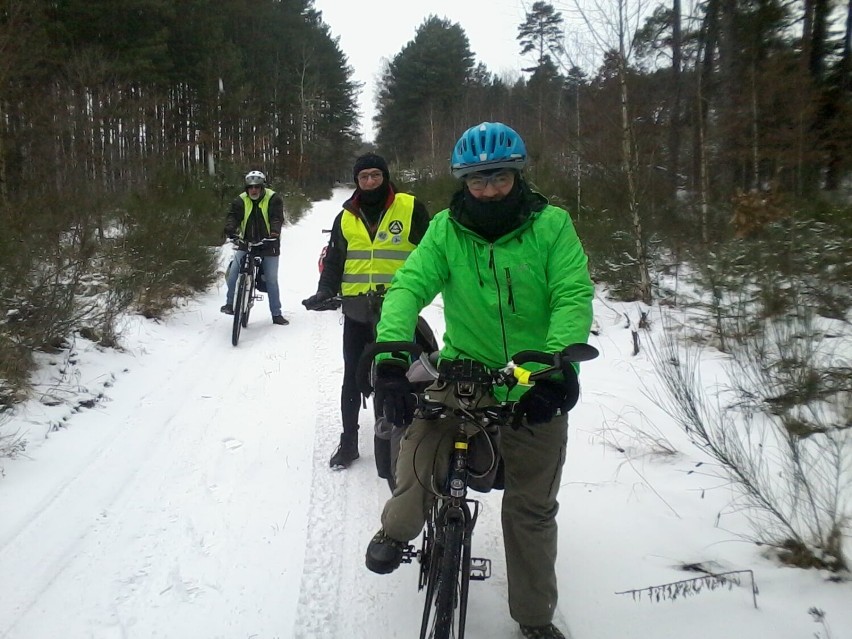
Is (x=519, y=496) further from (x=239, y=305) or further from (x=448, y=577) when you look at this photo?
(x=239, y=305)

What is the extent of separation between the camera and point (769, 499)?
3.06 meters

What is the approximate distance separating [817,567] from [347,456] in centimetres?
286

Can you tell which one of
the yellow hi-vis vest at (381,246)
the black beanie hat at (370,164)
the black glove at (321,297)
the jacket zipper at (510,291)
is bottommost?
the black glove at (321,297)

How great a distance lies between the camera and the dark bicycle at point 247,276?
313 inches

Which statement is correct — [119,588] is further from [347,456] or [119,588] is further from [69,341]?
[69,341]

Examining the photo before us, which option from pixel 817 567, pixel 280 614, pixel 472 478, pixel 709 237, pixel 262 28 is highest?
pixel 262 28

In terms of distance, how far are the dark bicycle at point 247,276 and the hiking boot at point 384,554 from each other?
585 centimetres

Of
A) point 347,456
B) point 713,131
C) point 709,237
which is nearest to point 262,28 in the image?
point 713,131

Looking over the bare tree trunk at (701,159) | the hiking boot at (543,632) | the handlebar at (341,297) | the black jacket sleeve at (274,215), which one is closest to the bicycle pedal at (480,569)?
the hiking boot at (543,632)

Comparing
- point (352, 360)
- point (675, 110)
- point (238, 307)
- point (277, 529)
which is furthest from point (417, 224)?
point (675, 110)

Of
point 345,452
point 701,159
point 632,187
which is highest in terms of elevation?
point 701,159

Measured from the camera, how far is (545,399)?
6.99ft

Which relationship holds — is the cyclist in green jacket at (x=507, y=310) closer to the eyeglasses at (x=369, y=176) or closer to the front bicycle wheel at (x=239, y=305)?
the eyeglasses at (x=369, y=176)

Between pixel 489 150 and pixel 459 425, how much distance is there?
1.05 m
